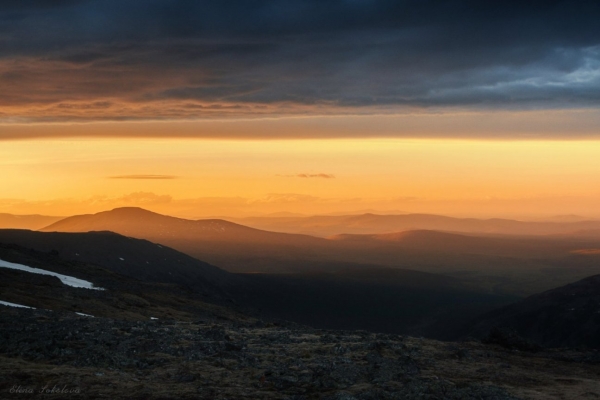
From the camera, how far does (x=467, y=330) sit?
126688 mm

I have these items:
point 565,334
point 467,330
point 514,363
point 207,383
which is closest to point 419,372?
point 514,363

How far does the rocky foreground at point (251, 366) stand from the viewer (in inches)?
1030

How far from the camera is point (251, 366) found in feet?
102

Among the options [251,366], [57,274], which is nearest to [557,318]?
[57,274]

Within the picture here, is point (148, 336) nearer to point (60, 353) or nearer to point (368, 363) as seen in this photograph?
point (60, 353)

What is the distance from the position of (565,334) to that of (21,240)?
12265 centimetres

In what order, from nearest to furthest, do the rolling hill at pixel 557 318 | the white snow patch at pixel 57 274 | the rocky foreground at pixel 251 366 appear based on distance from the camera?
the rocky foreground at pixel 251 366 → the white snow patch at pixel 57 274 → the rolling hill at pixel 557 318

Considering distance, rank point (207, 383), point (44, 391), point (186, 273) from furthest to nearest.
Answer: point (186, 273) < point (207, 383) < point (44, 391)

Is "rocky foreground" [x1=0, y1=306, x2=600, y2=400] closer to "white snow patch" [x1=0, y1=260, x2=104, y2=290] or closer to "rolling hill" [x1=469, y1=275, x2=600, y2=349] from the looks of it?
"white snow patch" [x1=0, y1=260, x2=104, y2=290]

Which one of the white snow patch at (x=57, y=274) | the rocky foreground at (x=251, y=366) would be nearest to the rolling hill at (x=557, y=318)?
the white snow patch at (x=57, y=274)

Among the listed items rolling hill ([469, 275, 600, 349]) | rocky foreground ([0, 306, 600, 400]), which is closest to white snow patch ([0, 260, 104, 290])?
rocky foreground ([0, 306, 600, 400])

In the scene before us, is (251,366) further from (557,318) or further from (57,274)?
(557,318)

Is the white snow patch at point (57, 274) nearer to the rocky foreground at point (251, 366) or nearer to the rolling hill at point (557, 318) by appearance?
the rocky foreground at point (251, 366)

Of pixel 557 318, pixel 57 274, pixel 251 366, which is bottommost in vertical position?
pixel 557 318
